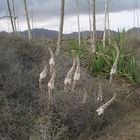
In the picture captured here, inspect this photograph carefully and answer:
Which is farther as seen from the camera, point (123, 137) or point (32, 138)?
point (123, 137)

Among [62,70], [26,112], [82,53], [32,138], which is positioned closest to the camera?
[32,138]

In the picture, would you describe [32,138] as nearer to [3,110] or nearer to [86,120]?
[3,110]

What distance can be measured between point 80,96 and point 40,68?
5.16 feet

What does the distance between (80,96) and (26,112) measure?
3.46 ft

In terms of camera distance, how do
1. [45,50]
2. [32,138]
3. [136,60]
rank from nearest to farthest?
[32,138], [45,50], [136,60]

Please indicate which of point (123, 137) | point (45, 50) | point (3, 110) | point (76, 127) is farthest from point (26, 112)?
point (45, 50)

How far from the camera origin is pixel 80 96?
27.8 ft

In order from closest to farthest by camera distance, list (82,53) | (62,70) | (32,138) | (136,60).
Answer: (32,138)
(62,70)
(136,60)
(82,53)

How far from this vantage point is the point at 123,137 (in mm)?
8273

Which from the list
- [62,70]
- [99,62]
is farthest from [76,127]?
[99,62]

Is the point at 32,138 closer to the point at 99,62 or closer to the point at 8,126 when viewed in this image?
the point at 8,126

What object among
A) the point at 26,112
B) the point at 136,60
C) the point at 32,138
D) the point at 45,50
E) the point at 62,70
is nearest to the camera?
the point at 32,138

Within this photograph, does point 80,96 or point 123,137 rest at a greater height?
point 80,96

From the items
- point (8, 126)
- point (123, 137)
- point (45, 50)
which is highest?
point (45, 50)
